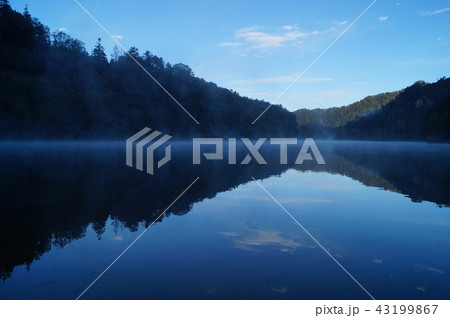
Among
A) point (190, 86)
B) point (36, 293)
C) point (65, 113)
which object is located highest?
point (190, 86)

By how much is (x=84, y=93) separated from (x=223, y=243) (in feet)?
311

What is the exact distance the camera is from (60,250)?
6.96 meters

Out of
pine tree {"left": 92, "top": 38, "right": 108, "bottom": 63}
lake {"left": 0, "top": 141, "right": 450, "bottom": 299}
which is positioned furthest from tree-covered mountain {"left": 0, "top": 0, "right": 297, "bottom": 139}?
lake {"left": 0, "top": 141, "right": 450, "bottom": 299}

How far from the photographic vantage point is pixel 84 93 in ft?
300

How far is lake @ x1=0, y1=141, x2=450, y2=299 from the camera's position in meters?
5.18

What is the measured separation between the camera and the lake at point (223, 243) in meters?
5.18

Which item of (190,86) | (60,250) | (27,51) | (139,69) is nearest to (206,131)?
(190,86)

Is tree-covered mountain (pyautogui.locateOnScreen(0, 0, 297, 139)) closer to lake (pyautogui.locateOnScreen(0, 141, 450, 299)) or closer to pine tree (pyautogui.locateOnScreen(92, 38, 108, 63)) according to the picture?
pine tree (pyautogui.locateOnScreen(92, 38, 108, 63))

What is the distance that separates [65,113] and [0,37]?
99.4 ft

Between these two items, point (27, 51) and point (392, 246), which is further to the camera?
point (27, 51)

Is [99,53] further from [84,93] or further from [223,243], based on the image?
[223,243]

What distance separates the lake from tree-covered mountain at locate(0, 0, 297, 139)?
2470 inches

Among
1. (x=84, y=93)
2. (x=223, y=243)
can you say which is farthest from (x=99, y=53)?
(x=223, y=243)

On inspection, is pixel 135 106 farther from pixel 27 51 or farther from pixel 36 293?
pixel 36 293
